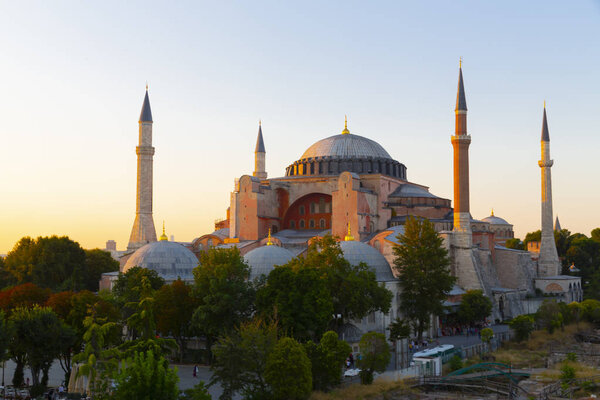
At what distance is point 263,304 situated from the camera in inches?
816

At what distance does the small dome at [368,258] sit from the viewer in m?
27.2

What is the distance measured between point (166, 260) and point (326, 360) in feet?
47.3

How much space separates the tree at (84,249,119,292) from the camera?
36750 mm


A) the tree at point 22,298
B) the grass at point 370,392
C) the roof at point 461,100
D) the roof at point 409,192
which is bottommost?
the grass at point 370,392

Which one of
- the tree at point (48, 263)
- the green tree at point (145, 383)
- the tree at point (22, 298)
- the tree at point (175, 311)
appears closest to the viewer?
the green tree at point (145, 383)

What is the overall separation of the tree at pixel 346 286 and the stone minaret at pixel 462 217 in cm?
1036

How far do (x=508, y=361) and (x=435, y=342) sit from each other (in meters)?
3.62

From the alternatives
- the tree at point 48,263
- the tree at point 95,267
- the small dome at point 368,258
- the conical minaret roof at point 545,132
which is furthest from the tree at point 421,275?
the conical minaret roof at point 545,132

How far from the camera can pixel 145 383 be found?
44.2 ft

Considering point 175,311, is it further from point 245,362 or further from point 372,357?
point 372,357

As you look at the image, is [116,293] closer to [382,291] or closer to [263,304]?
[263,304]

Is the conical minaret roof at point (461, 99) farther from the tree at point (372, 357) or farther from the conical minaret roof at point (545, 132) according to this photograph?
the tree at point (372, 357)

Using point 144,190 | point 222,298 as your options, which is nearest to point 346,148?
point 144,190

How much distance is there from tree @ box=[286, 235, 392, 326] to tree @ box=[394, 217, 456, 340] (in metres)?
3.06
